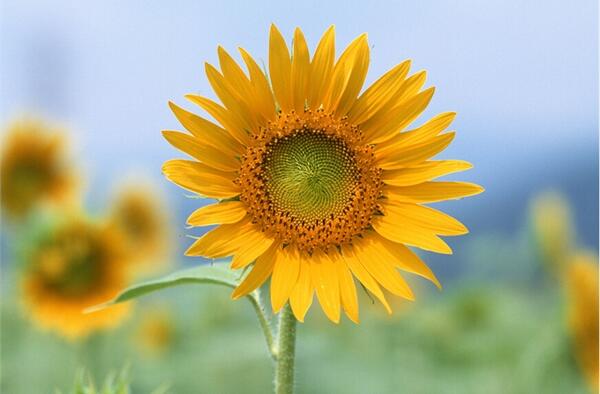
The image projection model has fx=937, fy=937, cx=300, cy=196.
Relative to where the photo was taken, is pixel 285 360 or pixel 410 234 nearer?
pixel 285 360

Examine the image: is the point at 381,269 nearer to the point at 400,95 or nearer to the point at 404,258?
the point at 404,258

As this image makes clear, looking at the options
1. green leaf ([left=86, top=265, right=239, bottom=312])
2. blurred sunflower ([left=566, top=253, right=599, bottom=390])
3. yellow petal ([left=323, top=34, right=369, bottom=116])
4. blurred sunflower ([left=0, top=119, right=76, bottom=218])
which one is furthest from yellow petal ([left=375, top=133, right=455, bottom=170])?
blurred sunflower ([left=0, top=119, right=76, bottom=218])

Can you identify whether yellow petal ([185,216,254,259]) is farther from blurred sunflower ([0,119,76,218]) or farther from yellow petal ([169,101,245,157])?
blurred sunflower ([0,119,76,218])

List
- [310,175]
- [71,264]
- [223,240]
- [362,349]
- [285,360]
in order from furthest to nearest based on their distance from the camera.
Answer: [362,349]
[71,264]
[310,175]
[223,240]
[285,360]

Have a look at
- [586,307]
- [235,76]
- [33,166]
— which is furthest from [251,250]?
[33,166]

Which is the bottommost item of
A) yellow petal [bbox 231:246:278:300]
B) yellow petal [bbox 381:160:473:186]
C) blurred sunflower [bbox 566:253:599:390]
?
blurred sunflower [bbox 566:253:599:390]

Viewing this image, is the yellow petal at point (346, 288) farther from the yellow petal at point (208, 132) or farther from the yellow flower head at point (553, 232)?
the yellow flower head at point (553, 232)

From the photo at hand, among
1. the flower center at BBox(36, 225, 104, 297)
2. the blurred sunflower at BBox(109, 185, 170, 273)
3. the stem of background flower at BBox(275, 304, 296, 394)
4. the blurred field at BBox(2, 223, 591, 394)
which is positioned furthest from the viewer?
the blurred sunflower at BBox(109, 185, 170, 273)
